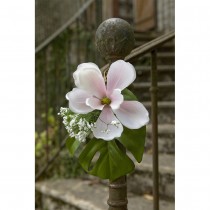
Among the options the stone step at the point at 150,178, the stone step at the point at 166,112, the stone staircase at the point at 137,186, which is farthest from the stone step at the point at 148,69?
the stone step at the point at 150,178

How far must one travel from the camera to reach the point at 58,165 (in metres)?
3.29

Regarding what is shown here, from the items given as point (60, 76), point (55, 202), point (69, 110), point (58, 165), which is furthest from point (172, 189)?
point (60, 76)

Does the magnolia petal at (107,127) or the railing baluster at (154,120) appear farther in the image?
the railing baluster at (154,120)

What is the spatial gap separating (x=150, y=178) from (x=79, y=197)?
490 mm

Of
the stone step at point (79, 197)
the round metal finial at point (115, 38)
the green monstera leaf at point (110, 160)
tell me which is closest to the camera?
the green monstera leaf at point (110, 160)

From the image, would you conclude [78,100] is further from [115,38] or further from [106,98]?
[115,38]

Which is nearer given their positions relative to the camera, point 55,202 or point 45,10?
point 55,202

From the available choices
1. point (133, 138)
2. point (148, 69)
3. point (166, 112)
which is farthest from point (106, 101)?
point (148, 69)

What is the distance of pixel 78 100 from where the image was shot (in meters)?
0.85

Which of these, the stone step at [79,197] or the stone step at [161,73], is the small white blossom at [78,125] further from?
the stone step at [161,73]

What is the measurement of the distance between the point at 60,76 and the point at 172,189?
2.70m

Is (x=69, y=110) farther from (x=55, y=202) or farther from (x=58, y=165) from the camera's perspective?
(x=58, y=165)

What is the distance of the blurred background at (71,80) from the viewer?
8.71 ft

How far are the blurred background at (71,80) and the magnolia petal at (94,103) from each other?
1483mm
